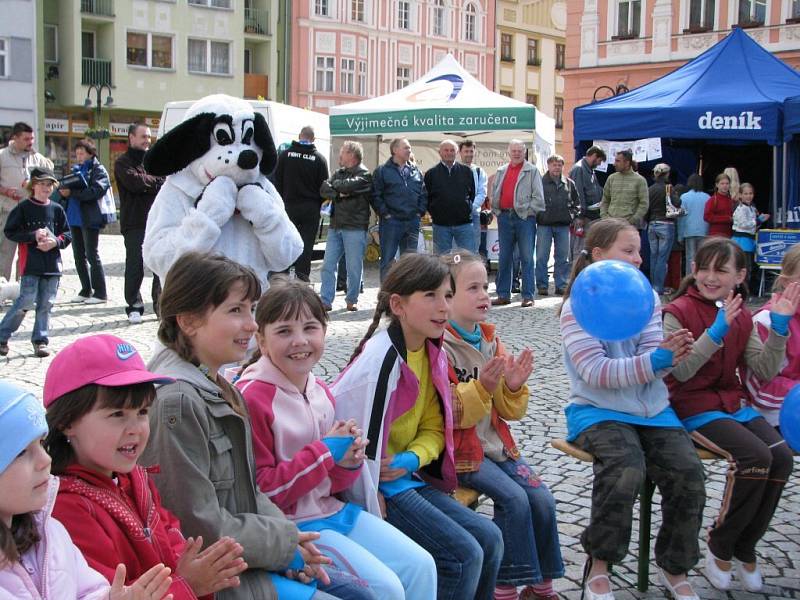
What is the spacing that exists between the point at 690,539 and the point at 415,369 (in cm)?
126

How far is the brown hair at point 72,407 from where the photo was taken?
7.18 ft

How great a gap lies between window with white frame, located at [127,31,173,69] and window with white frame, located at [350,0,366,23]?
1097cm

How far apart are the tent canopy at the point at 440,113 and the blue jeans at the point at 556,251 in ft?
8.76

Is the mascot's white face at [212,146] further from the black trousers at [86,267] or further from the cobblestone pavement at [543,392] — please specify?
the black trousers at [86,267]

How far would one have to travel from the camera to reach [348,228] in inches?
432

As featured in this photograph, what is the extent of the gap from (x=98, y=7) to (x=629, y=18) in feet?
71.0

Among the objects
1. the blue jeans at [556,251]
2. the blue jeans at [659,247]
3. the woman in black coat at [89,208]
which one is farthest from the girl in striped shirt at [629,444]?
the blue jeans at [659,247]

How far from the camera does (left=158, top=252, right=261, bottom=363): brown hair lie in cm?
274

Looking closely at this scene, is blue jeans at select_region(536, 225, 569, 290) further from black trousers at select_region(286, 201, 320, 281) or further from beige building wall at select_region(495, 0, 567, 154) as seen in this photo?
beige building wall at select_region(495, 0, 567, 154)

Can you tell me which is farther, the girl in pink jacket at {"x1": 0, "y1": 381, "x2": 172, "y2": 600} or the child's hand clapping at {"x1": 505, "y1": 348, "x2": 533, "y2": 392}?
the child's hand clapping at {"x1": 505, "y1": 348, "x2": 533, "y2": 392}

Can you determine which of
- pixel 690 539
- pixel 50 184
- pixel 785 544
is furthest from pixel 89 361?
pixel 50 184

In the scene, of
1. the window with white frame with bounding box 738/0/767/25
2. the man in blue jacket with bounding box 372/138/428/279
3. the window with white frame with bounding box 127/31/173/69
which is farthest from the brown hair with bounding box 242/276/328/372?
the window with white frame with bounding box 127/31/173/69

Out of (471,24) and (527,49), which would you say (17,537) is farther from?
(527,49)

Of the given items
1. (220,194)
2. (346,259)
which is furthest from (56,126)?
(220,194)
